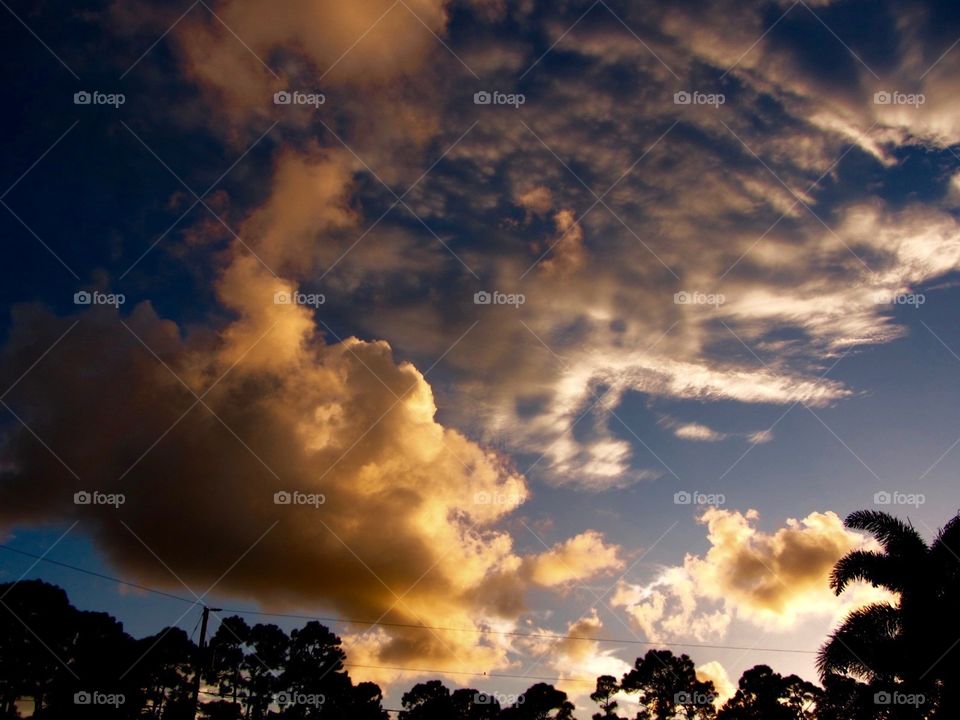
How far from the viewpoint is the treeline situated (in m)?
20.5

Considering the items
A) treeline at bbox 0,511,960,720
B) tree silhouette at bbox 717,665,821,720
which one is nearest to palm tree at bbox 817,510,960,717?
treeline at bbox 0,511,960,720

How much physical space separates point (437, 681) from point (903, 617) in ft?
274

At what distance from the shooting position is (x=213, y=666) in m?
64.8

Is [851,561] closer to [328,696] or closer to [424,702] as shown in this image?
[328,696]

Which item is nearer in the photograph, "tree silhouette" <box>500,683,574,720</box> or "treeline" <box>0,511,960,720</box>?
"treeline" <box>0,511,960,720</box>

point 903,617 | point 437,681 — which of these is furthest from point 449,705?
point 903,617

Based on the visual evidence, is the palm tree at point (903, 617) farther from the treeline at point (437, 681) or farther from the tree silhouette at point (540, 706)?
the tree silhouette at point (540, 706)

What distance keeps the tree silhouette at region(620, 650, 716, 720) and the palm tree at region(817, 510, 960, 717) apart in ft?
196

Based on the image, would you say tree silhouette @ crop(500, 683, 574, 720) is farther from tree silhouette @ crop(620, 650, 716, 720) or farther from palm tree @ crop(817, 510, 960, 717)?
palm tree @ crop(817, 510, 960, 717)

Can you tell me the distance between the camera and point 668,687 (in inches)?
2928

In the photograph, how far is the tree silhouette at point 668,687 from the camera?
239ft

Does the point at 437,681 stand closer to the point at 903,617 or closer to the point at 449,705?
the point at 449,705

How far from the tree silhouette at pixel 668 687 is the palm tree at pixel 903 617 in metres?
59.7

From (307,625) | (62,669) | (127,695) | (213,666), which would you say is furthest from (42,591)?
(307,625)
